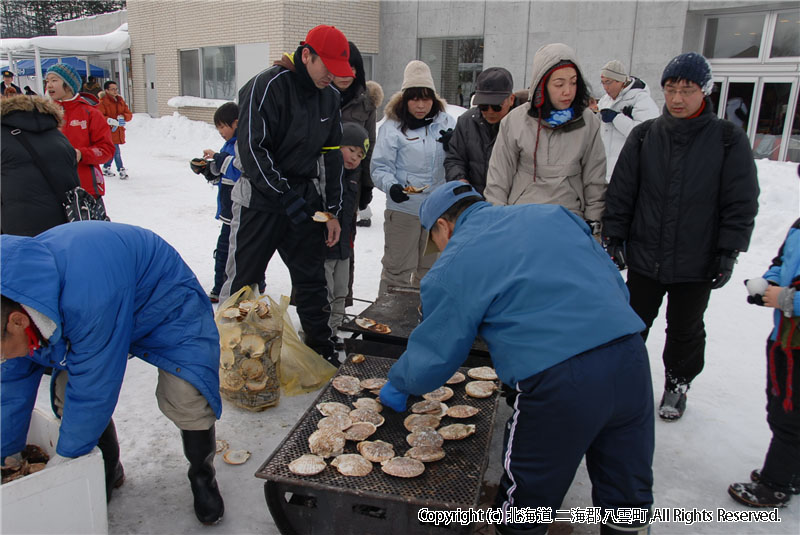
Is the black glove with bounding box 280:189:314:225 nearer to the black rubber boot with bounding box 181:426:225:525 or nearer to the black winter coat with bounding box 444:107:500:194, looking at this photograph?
the black winter coat with bounding box 444:107:500:194

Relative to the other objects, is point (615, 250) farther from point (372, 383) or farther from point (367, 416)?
point (367, 416)

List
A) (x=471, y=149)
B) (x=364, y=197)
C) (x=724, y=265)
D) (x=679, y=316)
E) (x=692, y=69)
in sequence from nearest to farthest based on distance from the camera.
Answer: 1. (x=692, y=69)
2. (x=724, y=265)
3. (x=679, y=316)
4. (x=471, y=149)
5. (x=364, y=197)

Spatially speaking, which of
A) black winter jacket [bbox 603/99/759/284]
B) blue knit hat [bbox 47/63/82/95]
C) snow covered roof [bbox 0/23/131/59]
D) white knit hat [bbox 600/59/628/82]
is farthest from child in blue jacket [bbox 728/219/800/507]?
snow covered roof [bbox 0/23/131/59]

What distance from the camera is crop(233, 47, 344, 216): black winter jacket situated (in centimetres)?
326

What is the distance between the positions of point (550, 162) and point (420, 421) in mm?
1666

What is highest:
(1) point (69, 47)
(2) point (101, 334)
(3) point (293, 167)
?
(1) point (69, 47)

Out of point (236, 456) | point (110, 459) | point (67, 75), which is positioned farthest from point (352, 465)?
point (67, 75)

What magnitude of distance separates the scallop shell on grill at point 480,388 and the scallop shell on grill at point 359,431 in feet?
1.93

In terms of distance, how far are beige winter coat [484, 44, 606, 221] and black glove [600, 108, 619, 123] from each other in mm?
2095

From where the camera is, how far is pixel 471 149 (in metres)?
3.96

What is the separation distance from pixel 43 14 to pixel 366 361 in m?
34.7

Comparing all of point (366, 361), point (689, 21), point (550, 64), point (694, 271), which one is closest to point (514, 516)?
point (366, 361)

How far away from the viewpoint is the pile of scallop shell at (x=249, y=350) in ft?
10.5

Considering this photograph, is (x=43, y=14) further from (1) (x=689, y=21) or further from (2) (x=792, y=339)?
(2) (x=792, y=339)
